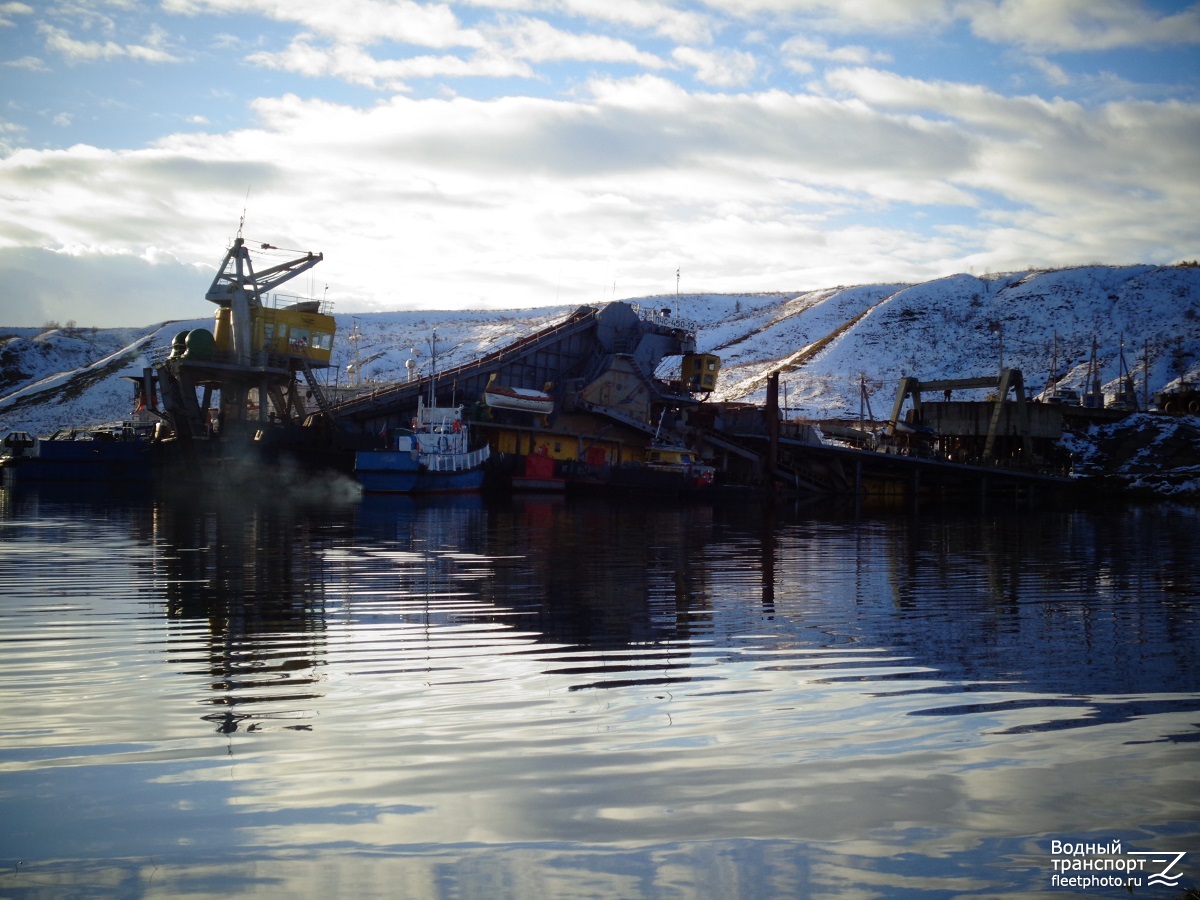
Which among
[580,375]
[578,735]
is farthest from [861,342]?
[578,735]

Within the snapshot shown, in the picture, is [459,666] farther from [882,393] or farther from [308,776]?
[882,393]

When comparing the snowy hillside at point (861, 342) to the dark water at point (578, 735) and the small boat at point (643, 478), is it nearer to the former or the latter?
the small boat at point (643, 478)

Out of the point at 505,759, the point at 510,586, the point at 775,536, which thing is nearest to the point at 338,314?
the point at 775,536

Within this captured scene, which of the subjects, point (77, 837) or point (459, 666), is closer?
point (77, 837)

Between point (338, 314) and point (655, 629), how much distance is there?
158887 mm

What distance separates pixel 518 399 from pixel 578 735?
2074 inches

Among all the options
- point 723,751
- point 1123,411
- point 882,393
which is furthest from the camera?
point 882,393

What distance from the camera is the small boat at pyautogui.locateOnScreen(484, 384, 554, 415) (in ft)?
195

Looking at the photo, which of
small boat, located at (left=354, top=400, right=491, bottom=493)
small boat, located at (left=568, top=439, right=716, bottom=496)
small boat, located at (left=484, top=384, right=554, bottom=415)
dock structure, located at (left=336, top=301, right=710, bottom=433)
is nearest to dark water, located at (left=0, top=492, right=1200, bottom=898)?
small boat, located at (left=354, top=400, right=491, bottom=493)

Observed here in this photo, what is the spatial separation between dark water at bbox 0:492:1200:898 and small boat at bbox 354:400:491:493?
32568 millimetres

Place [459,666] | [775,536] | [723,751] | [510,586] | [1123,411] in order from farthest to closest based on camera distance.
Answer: [1123,411]
[775,536]
[510,586]
[459,666]
[723,751]

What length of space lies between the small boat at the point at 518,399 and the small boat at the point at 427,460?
2.99 m

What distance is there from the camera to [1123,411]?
8056cm

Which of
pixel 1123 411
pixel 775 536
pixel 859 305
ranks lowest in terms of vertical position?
pixel 775 536
